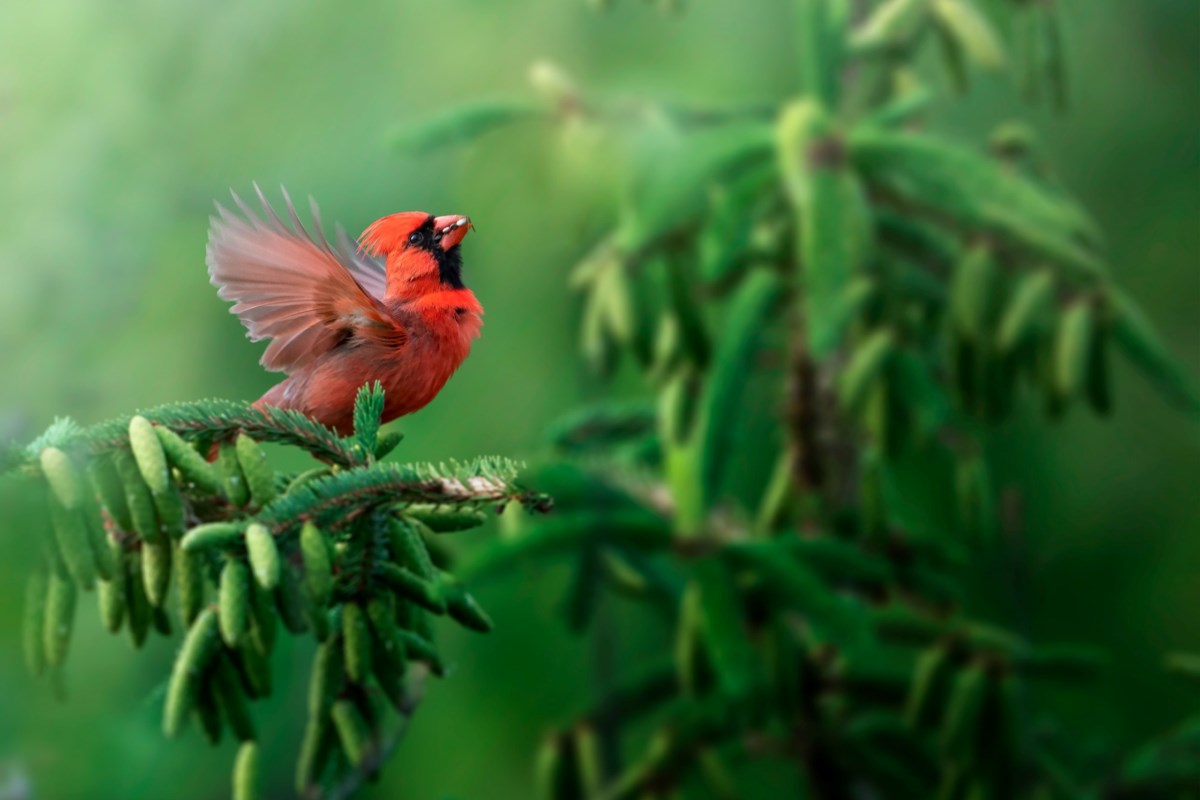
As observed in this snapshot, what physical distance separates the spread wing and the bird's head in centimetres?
4

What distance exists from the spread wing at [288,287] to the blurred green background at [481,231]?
4.75ft

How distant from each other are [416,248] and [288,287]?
0.30 feet

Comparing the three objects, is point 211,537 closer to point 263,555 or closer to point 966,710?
point 263,555

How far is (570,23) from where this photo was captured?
7.63 ft

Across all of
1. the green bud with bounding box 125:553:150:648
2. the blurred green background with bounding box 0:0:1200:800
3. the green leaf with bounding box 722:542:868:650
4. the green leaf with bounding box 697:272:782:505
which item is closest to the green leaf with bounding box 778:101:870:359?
the green leaf with bounding box 697:272:782:505

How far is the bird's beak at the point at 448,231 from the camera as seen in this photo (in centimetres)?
64

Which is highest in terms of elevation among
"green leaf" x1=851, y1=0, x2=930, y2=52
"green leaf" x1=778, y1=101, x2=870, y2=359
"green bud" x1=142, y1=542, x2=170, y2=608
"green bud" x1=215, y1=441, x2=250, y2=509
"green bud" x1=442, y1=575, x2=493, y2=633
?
"green leaf" x1=851, y1=0, x2=930, y2=52

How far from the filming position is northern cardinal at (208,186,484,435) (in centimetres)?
57

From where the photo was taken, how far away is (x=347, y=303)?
59 cm

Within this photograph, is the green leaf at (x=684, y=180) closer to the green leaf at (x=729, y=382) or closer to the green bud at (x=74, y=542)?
the green leaf at (x=729, y=382)

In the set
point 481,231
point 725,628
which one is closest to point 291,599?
point 725,628

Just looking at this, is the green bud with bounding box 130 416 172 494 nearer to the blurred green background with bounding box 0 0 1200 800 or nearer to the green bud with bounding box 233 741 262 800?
the green bud with bounding box 233 741 262 800

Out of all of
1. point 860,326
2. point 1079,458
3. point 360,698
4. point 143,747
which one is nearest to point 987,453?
point 1079,458

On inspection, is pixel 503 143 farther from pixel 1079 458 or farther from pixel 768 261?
pixel 1079 458
